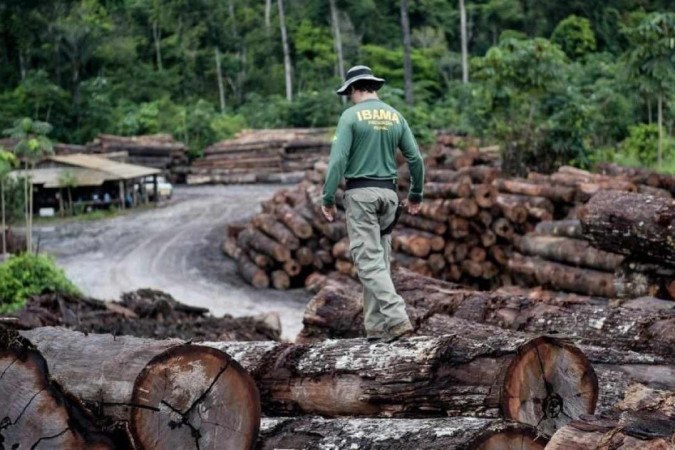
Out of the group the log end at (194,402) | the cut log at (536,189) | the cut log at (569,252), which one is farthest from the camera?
the cut log at (536,189)

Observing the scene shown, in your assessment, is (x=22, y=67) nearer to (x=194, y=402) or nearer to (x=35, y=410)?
(x=35, y=410)

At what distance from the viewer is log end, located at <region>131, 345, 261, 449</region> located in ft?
17.2

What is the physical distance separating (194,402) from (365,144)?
110 inches

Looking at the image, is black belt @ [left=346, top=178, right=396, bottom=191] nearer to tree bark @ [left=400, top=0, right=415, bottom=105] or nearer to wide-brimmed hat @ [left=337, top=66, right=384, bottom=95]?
wide-brimmed hat @ [left=337, top=66, right=384, bottom=95]

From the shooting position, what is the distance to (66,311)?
49.8ft

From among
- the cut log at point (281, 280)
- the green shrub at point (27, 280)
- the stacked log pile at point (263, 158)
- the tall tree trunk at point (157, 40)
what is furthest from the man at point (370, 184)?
the tall tree trunk at point (157, 40)

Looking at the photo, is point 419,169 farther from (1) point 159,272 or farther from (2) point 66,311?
(1) point 159,272

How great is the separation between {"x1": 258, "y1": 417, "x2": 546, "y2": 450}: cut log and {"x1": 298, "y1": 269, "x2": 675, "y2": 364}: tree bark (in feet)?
7.06

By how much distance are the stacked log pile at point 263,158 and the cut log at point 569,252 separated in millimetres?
25073

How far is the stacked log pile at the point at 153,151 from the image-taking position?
4325cm

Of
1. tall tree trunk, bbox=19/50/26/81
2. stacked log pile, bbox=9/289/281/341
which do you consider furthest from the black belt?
tall tree trunk, bbox=19/50/26/81

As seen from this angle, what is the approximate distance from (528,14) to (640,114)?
24.8m

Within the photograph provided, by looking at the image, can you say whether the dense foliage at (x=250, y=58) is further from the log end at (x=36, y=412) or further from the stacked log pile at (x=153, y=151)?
the log end at (x=36, y=412)

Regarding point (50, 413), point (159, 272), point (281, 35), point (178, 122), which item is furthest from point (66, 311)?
point (281, 35)
